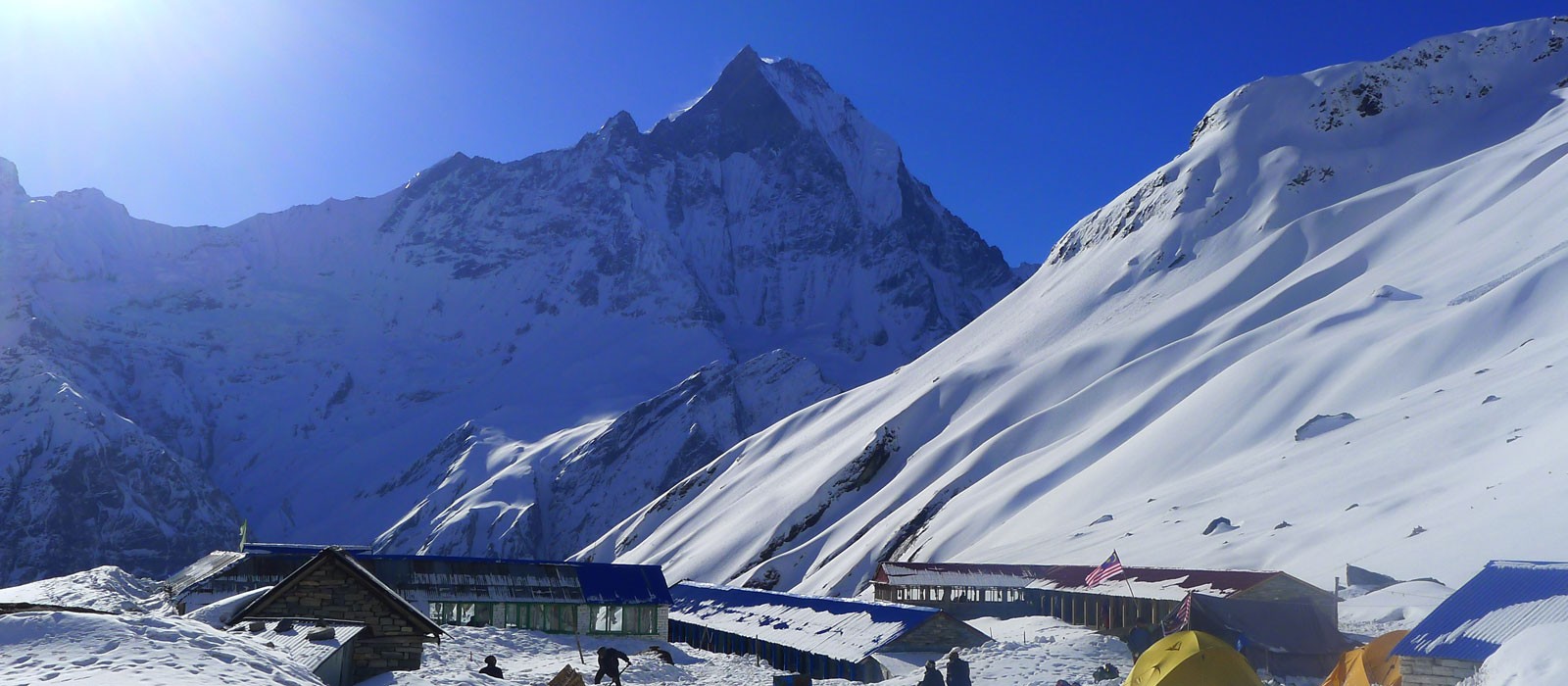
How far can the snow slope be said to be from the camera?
5750cm

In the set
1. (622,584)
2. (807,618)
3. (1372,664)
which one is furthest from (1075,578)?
(1372,664)

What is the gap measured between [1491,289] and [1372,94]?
86.0 metres

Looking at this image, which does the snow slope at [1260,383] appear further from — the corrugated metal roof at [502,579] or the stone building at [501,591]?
the stone building at [501,591]

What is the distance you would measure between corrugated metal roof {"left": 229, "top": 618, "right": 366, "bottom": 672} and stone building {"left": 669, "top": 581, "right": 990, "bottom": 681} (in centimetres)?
2060

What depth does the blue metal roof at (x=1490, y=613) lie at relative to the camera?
2267 cm

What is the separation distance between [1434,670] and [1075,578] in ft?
108

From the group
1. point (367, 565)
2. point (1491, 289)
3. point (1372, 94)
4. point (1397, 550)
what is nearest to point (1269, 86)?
point (1372, 94)

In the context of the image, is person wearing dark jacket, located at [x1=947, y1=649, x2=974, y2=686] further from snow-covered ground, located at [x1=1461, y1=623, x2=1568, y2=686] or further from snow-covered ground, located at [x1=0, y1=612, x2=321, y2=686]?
snow-covered ground, located at [x1=0, y1=612, x2=321, y2=686]

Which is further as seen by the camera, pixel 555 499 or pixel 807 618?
pixel 555 499

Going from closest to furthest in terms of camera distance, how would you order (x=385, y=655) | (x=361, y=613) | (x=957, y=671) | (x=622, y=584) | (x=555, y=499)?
(x=957, y=671) → (x=385, y=655) → (x=361, y=613) → (x=622, y=584) → (x=555, y=499)

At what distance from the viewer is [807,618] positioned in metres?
51.9

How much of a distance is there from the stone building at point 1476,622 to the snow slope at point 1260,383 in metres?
19.2

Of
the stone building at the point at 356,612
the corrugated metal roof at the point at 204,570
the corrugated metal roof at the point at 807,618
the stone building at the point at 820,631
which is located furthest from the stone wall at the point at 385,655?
the corrugated metal roof at the point at 204,570

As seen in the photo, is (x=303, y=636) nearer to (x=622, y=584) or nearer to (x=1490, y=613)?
(x=1490, y=613)
